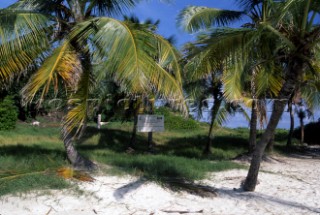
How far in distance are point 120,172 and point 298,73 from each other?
4.65 m

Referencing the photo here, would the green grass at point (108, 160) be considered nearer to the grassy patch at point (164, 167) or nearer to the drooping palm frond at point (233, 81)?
the grassy patch at point (164, 167)

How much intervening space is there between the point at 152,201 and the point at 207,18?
317 inches

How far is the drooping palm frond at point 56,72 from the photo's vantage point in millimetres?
8078

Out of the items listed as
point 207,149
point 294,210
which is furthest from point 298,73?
point 207,149

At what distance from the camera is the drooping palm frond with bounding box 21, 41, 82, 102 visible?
318 inches

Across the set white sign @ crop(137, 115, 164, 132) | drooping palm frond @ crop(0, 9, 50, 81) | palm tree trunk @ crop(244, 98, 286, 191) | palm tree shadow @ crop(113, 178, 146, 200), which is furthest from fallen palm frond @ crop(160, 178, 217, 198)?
white sign @ crop(137, 115, 164, 132)

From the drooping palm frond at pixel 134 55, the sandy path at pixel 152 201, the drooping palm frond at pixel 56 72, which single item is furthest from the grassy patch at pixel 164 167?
the drooping palm frond at pixel 56 72

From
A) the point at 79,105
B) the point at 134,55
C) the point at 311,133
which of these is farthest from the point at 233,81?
the point at 311,133

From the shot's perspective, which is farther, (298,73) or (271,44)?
(271,44)

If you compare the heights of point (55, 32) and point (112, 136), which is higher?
point (55, 32)

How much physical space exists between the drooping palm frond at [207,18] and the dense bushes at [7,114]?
11990mm

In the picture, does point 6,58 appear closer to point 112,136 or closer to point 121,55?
point 121,55

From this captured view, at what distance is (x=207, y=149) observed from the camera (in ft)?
61.4

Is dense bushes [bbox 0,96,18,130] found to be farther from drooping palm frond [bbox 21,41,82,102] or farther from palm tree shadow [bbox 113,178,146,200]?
palm tree shadow [bbox 113,178,146,200]
